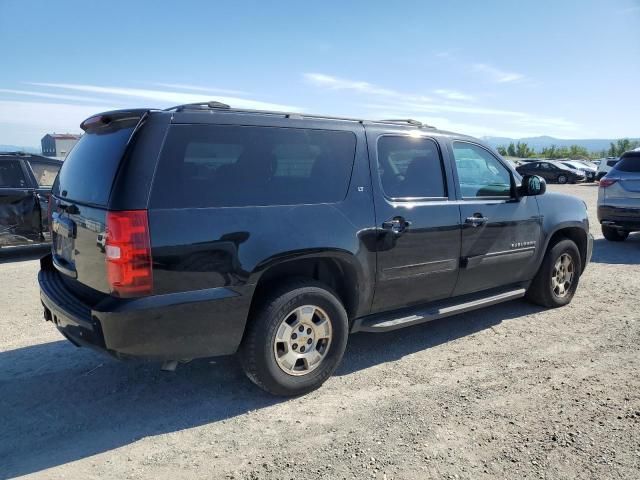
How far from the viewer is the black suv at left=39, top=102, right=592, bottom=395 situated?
2.87 meters

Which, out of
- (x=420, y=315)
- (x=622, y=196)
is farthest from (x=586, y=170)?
(x=420, y=315)

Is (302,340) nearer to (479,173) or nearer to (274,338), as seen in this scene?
(274,338)

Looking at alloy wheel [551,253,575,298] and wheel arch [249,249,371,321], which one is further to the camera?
alloy wheel [551,253,575,298]

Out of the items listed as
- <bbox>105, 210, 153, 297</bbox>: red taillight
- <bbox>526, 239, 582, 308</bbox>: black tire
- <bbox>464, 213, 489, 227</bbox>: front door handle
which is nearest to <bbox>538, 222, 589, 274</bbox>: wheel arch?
<bbox>526, 239, 582, 308</bbox>: black tire

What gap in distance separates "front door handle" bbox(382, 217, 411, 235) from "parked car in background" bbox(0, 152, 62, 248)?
20.1 feet

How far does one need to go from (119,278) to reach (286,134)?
147 cm

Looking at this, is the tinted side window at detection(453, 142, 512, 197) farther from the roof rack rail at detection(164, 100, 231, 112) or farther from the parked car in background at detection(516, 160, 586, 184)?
the parked car in background at detection(516, 160, 586, 184)

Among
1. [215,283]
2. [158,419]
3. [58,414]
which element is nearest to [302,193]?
[215,283]

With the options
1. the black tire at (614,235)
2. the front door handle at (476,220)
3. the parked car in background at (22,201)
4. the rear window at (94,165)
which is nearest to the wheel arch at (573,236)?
the front door handle at (476,220)

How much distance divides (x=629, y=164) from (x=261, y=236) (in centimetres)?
902

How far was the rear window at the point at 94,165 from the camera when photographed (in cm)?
299

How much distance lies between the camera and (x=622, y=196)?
30.7ft

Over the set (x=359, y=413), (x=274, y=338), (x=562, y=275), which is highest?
(x=274, y=338)

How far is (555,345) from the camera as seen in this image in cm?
446
